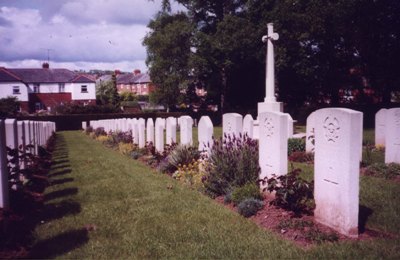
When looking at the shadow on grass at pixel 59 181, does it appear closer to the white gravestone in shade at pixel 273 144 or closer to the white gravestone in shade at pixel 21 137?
the white gravestone in shade at pixel 21 137

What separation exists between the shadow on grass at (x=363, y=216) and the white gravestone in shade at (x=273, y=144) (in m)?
1.44

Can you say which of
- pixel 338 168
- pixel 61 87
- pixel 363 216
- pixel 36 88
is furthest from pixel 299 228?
pixel 61 87

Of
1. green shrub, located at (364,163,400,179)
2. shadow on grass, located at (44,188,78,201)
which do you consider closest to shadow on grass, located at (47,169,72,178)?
shadow on grass, located at (44,188,78,201)

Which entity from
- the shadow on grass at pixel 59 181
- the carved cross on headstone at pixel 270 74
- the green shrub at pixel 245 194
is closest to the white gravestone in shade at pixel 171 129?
the shadow on grass at pixel 59 181

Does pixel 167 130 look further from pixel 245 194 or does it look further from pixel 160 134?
pixel 245 194

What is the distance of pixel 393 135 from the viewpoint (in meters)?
9.77

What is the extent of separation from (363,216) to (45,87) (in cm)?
6478

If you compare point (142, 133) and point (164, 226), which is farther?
point (142, 133)

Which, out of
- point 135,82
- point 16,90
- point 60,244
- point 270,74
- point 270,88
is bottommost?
point 60,244

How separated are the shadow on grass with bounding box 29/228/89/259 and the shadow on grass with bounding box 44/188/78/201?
8.47 ft

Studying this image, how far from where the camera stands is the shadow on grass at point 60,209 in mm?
6578

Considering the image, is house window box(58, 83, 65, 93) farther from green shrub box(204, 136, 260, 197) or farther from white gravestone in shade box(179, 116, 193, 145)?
green shrub box(204, 136, 260, 197)

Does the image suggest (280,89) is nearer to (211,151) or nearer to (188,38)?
(188,38)

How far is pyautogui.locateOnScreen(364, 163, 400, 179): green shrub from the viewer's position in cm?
891
